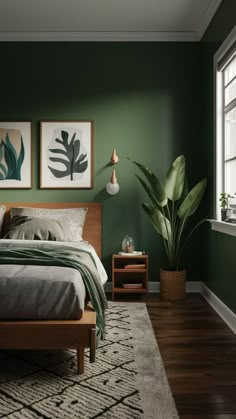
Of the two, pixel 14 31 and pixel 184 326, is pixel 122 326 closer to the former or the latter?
pixel 184 326

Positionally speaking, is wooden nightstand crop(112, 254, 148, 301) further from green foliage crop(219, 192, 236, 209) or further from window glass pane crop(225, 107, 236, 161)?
window glass pane crop(225, 107, 236, 161)

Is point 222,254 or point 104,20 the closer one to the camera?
point 222,254

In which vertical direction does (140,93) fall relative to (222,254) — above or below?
above

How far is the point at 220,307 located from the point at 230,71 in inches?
86.6

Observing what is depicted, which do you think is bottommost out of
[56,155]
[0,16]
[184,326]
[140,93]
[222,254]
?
[184,326]

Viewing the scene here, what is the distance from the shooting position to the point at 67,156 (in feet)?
16.8

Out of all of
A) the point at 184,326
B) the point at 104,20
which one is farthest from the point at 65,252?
the point at 104,20

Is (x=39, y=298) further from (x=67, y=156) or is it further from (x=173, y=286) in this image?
(x=67, y=156)

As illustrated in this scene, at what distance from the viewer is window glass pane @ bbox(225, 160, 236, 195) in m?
4.21

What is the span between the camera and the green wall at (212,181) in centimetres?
376

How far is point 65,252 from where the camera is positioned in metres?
3.40

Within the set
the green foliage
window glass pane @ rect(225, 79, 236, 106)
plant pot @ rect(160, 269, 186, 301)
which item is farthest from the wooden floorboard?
window glass pane @ rect(225, 79, 236, 106)

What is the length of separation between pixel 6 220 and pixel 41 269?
221cm

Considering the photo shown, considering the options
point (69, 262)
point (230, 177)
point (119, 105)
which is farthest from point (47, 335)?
point (119, 105)
